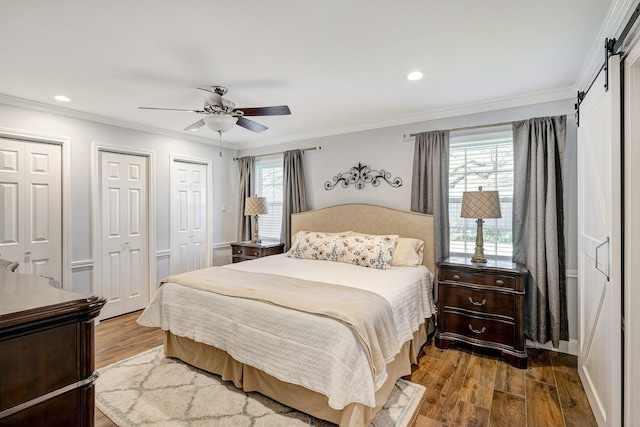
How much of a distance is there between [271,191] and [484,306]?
3.45 m

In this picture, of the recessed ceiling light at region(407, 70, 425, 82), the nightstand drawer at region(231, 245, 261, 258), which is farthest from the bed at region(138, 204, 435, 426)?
the recessed ceiling light at region(407, 70, 425, 82)

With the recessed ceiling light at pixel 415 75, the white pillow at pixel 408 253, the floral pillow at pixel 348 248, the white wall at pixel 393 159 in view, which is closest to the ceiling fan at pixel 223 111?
the recessed ceiling light at pixel 415 75

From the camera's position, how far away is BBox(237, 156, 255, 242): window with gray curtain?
5.22m

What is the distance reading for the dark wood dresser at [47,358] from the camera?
2.46 feet

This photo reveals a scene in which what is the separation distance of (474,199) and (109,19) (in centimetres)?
313

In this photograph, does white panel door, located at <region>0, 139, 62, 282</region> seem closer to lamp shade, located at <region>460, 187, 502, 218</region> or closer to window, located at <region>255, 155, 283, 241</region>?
window, located at <region>255, 155, 283, 241</region>

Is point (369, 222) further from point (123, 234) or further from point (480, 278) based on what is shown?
point (123, 234)

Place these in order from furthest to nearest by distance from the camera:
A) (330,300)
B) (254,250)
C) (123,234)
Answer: (254,250), (123,234), (330,300)

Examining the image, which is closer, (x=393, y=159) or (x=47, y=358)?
(x=47, y=358)

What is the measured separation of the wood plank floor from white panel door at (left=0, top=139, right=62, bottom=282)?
3.62 ft

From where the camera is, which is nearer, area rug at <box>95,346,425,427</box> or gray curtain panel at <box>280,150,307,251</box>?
area rug at <box>95,346,425,427</box>

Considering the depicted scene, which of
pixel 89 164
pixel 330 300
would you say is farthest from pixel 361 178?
pixel 89 164

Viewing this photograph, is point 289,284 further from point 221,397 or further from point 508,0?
point 508,0

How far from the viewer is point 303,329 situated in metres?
1.95
